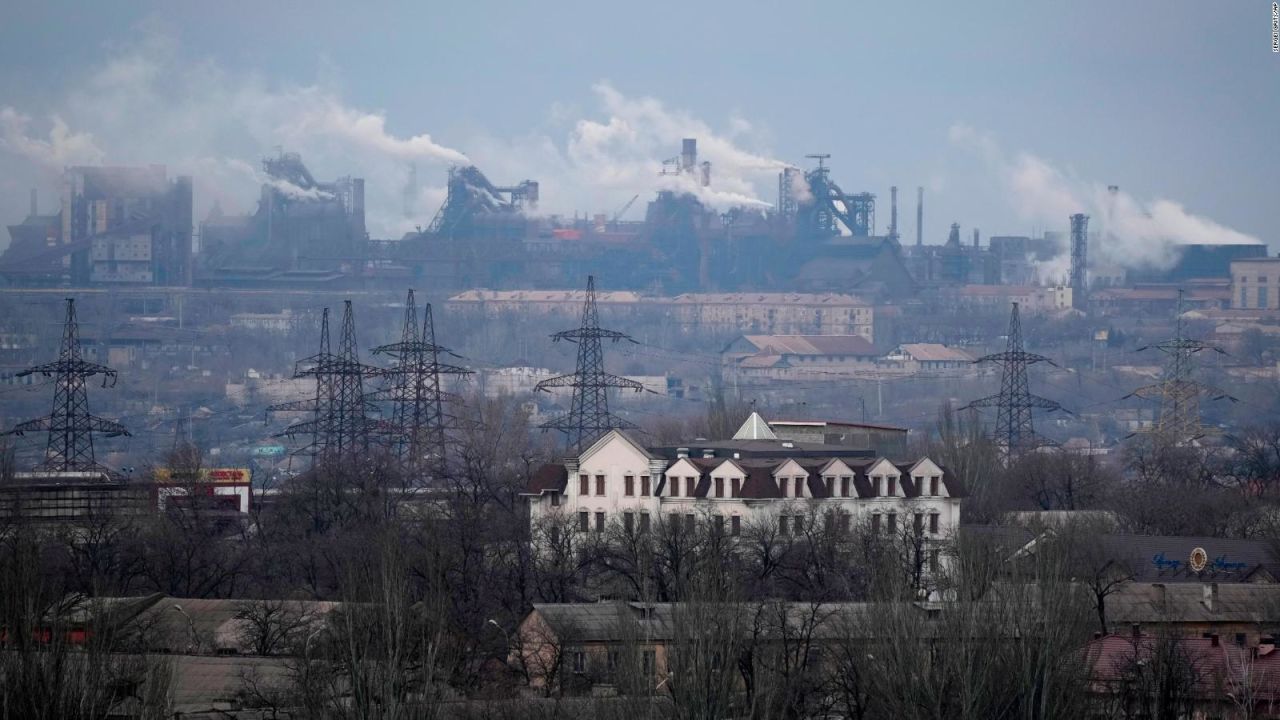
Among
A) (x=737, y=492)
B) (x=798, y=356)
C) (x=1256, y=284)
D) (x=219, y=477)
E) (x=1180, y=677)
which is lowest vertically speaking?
(x=219, y=477)

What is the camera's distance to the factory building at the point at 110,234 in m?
147

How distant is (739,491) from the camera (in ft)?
125

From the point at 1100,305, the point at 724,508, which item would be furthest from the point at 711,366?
the point at 724,508

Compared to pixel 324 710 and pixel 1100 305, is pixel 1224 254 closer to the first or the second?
pixel 1100 305

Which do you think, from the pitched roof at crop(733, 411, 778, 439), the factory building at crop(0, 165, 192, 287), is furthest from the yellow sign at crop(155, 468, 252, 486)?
the factory building at crop(0, 165, 192, 287)

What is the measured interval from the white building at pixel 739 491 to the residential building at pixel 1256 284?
344 ft

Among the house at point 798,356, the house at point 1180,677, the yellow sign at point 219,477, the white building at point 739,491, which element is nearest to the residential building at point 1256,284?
the house at point 798,356

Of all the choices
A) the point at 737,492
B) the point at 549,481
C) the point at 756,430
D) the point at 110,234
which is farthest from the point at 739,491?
the point at 110,234

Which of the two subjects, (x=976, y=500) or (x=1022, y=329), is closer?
(x=976, y=500)

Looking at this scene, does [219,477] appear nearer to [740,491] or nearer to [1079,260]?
[740,491]

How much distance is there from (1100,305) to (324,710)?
13082 centimetres

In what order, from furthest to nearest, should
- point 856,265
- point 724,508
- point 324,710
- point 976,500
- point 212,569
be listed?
1. point 856,265
2. point 976,500
3. point 724,508
4. point 212,569
5. point 324,710

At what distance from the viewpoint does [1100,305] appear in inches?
5866

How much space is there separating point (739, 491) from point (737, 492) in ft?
0.10
